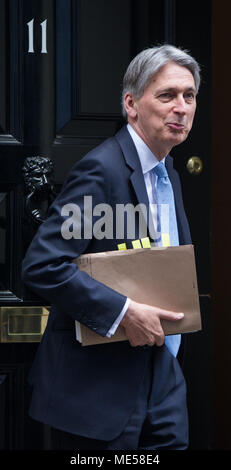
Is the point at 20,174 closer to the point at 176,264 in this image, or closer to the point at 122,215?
the point at 122,215

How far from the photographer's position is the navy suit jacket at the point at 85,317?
A: 5.11 feet

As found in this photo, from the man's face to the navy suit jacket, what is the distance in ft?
0.26

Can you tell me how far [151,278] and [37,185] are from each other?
0.59 metres

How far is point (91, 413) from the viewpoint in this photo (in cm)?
161

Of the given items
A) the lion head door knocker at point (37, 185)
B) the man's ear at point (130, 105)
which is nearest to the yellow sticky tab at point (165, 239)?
the man's ear at point (130, 105)

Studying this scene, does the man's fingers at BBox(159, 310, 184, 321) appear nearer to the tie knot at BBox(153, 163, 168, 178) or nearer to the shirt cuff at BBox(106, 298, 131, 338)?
the shirt cuff at BBox(106, 298, 131, 338)

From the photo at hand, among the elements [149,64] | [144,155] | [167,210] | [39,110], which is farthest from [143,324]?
[39,110]

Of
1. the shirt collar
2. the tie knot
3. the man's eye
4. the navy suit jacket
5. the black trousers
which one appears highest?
the man's eye

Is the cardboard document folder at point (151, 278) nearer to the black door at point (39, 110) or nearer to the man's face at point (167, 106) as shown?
the man's face at point (167, 106)

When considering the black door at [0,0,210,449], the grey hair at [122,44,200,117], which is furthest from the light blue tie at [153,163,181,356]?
the black door at [0,0,210,449]

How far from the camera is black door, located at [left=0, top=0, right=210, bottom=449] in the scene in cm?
205

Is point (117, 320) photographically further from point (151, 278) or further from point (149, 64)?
point (149, 64)

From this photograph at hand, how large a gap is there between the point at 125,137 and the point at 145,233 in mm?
273
